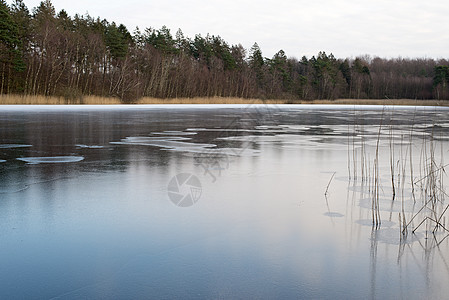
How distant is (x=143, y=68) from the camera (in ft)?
170

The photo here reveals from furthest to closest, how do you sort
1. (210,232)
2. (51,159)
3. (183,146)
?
(183,146) < (51,159) < (210,232)

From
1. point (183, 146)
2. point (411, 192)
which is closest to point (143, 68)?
point (183, 146)

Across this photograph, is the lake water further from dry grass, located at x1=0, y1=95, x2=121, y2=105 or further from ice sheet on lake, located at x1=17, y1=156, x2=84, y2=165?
dry grass, located at x1=0, y1=95, x2=121, y2=105

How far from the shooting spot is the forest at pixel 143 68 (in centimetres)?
3600

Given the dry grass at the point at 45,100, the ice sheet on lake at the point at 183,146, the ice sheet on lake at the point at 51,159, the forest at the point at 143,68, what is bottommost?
the ice sheet on lake at the point at 51,159

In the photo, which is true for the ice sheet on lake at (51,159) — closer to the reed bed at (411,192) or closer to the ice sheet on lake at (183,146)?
the ice sheet on lake at (183,146)

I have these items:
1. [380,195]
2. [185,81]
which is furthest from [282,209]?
[185,81]

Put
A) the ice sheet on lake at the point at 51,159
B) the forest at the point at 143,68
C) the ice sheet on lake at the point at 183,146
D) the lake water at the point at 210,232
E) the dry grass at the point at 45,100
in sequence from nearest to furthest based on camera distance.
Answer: the lake water at the point at 210,232 < the ice sheet on lake at the point at 51,159 < the ice sheet on lake at the point at 183,146 < the dry grass at the point at 45,100 < the forest at the point at 143,68

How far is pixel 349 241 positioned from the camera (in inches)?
138

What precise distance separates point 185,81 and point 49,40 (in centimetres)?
1840

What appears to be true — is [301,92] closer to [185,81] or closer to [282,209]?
[185,81]

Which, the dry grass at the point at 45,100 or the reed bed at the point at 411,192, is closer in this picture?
the reed bed at the point at 411,192

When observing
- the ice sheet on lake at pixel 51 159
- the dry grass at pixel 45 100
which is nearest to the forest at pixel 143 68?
the dry grass at pixel 45 100

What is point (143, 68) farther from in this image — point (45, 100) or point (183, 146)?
point (183, 146)
